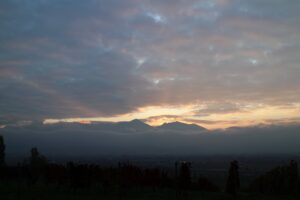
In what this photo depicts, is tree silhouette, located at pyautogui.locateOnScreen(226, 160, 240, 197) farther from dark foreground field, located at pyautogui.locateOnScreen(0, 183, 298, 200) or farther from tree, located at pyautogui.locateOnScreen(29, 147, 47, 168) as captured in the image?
tree, located at pyautogui.locateOnScreen(29, 147, 47, 168)

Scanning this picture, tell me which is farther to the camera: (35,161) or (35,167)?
(35,161)

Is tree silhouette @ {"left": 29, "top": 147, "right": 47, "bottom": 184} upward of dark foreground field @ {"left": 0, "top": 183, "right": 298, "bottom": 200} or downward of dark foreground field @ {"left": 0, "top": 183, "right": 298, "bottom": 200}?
upward

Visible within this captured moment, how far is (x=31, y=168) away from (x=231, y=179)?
4853cm

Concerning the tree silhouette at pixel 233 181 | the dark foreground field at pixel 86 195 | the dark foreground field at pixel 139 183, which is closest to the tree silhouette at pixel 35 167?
the dark foreground field at pixel 139 183

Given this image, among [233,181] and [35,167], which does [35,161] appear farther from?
[233,181]

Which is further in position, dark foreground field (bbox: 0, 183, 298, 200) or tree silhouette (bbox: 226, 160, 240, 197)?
tree silhouette (bbox: 226, 160, 240, 197)

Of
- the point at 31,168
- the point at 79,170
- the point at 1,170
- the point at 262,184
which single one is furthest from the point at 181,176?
the point at 1,170

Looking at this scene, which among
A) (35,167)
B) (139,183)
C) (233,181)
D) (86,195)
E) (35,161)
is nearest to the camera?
(86,195)

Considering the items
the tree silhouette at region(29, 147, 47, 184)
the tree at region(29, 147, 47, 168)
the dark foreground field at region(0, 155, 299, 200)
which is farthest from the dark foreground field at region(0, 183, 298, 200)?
the tree at region(29, 147, 47, 168)

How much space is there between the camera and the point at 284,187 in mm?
85062

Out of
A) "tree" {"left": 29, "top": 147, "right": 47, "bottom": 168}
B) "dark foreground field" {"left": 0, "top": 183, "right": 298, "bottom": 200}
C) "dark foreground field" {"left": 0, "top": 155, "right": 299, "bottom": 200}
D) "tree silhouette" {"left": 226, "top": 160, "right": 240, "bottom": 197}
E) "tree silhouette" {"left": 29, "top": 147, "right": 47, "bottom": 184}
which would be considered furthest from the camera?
"tree" {"left": 29, "top": 147, "right": 47, "bottom": 168}

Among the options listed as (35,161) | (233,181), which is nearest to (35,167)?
(35,161)

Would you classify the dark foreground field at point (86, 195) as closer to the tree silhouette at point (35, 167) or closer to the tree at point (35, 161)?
the tree silhouette at point (35, 167)

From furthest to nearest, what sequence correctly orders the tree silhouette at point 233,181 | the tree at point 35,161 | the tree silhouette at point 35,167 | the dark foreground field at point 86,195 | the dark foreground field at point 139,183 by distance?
the tree at point 35,161
the tree silhouette at point 35,167
the tree silhouette at point 233,181
the dark foreground field at point 139,183
the dark foreground field at point 86,195
